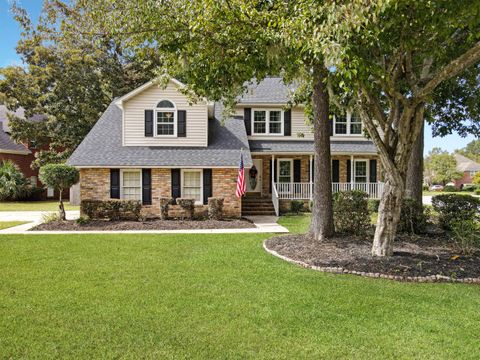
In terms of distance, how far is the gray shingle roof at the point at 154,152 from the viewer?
15.1 metres

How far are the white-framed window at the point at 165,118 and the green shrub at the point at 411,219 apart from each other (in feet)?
33.5

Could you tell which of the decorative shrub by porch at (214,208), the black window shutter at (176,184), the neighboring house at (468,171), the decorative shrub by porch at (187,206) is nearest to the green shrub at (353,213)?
the decorative shrub by porch at (214,208)

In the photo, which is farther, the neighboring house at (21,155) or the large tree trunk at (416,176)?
the neighboring house at (21,155)

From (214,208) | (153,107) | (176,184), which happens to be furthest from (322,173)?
(153,107)

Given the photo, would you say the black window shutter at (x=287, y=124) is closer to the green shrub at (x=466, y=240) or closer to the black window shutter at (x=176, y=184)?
the black window shutter at (x=176, y=184)

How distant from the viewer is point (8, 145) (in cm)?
2731

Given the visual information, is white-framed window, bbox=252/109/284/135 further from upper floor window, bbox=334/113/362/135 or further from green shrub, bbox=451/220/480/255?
green shrub, bbox=451/220/480/255

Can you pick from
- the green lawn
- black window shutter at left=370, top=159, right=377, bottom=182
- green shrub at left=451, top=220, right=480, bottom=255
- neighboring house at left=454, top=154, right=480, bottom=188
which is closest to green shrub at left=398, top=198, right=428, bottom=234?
green shrub at left=451, top=220, right=480, bottom=255

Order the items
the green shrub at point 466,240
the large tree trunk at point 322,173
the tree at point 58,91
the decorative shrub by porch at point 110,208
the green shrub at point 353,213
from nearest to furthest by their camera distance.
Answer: the green shrub at point 466,240 < the large tree trunk at point 322,173 < the green shrub at point 353,213 < the decorative shrub by porch at point 110,208 < the tree at point 58,91

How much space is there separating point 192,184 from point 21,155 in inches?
801

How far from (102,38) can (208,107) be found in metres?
7.64

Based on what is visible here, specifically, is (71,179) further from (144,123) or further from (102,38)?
(102,38)

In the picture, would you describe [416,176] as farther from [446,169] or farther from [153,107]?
[446,169]

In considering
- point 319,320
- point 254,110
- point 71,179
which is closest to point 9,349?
point 319,320
